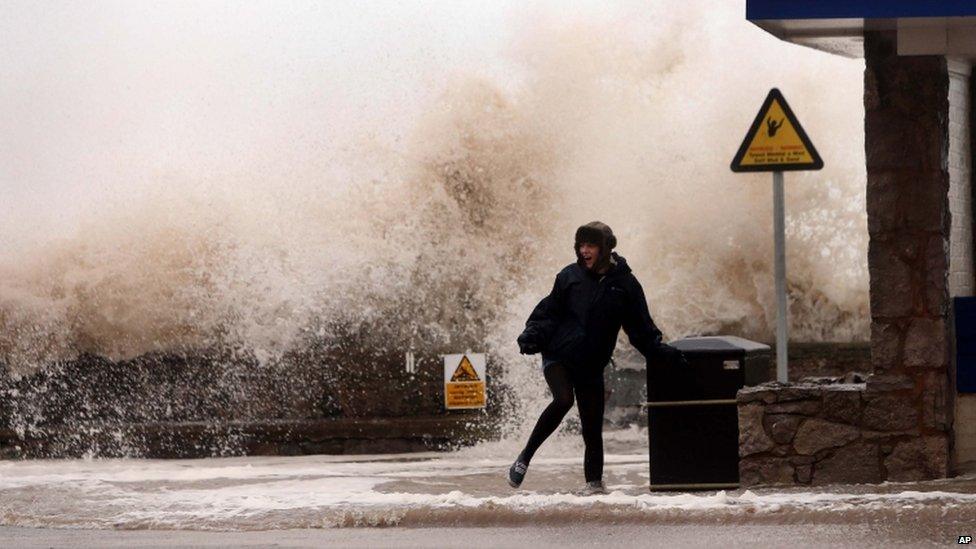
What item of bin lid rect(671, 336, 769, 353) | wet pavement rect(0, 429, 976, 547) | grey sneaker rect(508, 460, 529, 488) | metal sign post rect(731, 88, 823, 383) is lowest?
wet pavement rect(0, 429, 976, 547)

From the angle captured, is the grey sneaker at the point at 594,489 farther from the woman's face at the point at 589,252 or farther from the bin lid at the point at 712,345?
the woman's face at the point at 589,252

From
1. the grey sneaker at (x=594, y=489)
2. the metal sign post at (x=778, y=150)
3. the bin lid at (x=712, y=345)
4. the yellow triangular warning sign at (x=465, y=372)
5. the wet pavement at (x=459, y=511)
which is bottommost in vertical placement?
the wet pavement at (x=459, y=511)

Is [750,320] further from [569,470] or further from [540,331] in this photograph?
[540,331]

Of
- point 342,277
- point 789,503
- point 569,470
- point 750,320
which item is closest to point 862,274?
point 750,320

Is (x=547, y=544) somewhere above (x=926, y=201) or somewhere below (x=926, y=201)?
below

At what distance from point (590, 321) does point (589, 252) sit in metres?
0.42

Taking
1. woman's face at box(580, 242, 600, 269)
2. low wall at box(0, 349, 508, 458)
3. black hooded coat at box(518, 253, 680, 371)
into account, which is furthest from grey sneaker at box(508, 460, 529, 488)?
low wall at box(0, 349, 508, 458)

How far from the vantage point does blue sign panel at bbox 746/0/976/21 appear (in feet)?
33.8

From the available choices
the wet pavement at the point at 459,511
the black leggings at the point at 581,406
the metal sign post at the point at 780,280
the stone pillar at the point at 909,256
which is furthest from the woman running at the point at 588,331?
the stone pillar at the point at 909,256

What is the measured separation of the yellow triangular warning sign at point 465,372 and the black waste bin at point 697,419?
247 inches

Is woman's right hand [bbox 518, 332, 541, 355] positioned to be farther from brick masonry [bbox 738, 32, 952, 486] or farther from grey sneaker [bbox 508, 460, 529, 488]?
brick masonry [bbox 738, 32, 952, 486]

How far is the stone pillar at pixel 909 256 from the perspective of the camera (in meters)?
11.1

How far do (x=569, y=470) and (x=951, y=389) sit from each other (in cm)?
355

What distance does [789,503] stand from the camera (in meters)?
10.1
